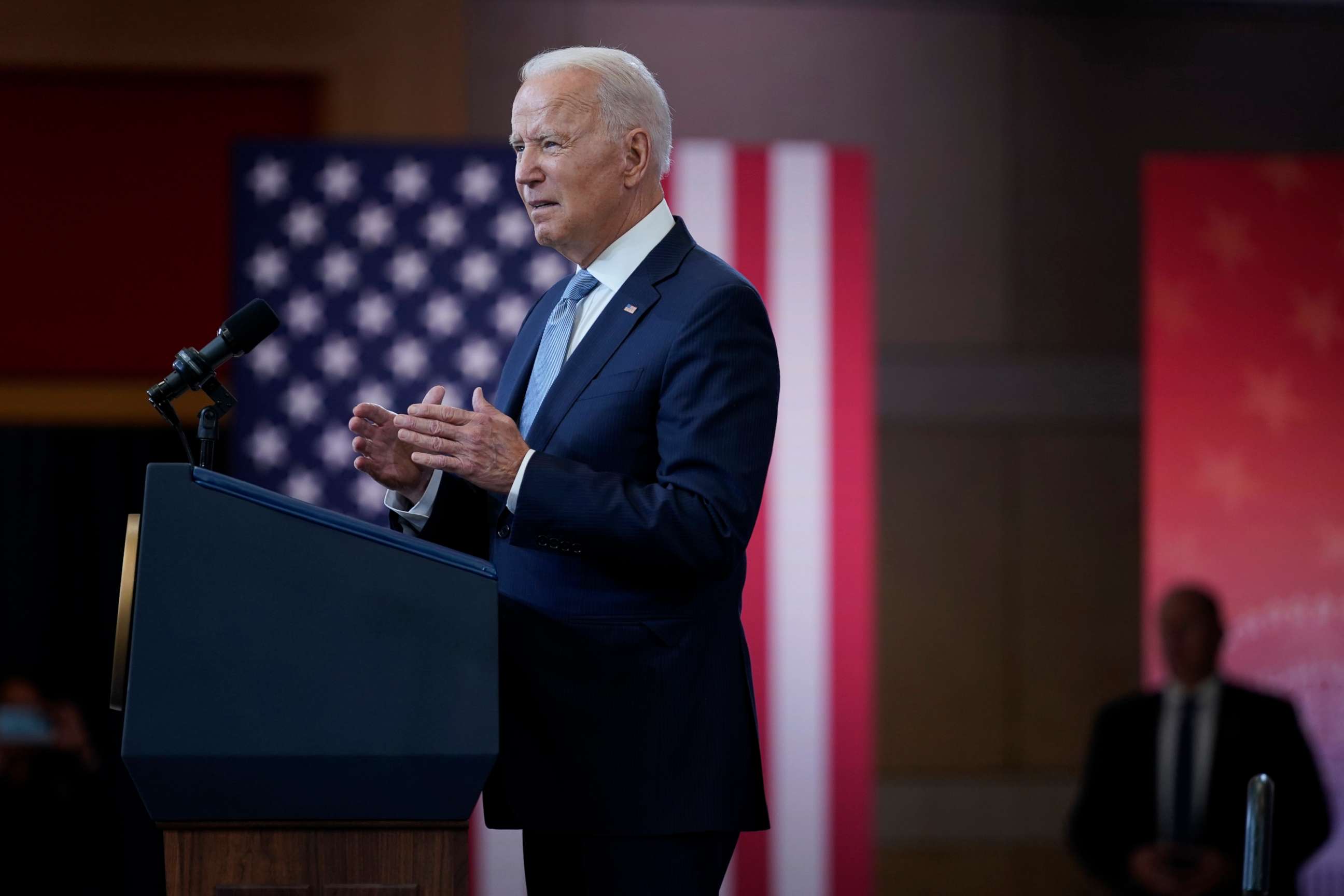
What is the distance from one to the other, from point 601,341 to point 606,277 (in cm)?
11

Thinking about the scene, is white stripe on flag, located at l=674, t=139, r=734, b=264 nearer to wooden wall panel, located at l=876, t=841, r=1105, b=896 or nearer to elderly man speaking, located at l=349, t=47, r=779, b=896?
wooden wall panel, located at l=876, t=841, r=1105, b=896

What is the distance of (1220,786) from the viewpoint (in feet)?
11.8

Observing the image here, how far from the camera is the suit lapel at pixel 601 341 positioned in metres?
1.50

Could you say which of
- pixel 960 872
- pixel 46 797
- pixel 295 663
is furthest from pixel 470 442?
pixel 960 872

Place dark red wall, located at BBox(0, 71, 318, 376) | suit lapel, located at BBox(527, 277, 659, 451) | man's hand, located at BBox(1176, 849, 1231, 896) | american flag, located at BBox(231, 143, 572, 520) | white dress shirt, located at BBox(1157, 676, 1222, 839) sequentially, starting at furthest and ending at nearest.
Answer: dark red wall, located at BBox(0, 71, 318, 376)
american flag, located at BBox(231, 143, 572, 520)
white dress shirt, located at BBox(1157, 676, 1222, 839)
man's hand, located at BBox(1176, 849, 1231, 896)
suit lapel, located at BBox(527, 277, 659, 451)

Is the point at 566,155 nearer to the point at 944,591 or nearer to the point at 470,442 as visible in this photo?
the point at 470,442

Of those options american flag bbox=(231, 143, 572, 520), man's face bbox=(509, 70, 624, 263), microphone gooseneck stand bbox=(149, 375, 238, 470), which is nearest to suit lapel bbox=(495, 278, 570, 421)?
man's face bbox=(509, 70, 624, 263)

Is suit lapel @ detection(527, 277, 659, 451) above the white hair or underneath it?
underneath

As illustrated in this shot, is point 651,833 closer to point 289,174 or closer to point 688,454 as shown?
point 688,454

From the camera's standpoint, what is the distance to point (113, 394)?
14.8 feet

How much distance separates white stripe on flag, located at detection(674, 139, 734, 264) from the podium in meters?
2.85

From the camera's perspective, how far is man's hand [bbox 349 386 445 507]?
4.93 ft

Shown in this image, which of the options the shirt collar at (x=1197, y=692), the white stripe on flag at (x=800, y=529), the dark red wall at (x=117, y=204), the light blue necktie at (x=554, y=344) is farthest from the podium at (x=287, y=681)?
the dark red wall at (x=117, y=204)

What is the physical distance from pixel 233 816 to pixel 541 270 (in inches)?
113
